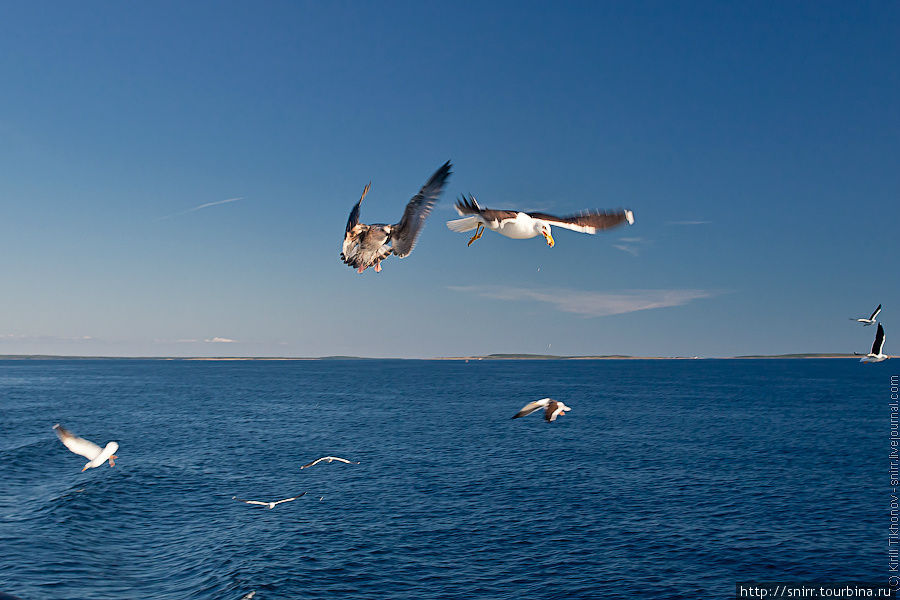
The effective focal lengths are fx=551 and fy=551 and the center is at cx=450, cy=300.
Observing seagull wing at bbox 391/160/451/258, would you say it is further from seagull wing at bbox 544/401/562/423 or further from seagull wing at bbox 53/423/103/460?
seagull wing at bbox 53/423/103/460

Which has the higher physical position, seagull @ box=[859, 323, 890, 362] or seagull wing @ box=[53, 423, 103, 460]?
seagull @ box=[859, 323, 890, 362]

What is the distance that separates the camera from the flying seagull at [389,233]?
15.5 ft

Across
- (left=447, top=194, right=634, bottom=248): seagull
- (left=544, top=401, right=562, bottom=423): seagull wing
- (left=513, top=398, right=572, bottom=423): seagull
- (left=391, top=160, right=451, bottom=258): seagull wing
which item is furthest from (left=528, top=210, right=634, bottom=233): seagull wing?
(left=544, top=401, right=562, bottom=423): seagull wing

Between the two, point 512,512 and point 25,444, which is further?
point 25,444

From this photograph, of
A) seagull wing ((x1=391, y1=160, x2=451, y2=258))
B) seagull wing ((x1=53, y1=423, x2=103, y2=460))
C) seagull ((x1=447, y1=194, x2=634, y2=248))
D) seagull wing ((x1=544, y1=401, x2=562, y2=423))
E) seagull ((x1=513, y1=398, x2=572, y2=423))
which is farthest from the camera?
seagull wing ((x1=53, y1=423, x2=103, y2=460))

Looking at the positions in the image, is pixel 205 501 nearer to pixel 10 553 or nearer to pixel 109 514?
pixel 109 514

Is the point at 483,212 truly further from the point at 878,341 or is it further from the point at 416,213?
the point at 878,341

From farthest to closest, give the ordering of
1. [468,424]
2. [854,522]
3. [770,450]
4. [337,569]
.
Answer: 1. [468,424]
2. [770,450]
3. [854,522]
4. [337,569]

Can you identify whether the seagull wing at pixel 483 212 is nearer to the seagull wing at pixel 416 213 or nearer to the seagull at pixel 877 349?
the seagull wing at pixel 416 213

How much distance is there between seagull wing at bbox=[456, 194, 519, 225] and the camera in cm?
541

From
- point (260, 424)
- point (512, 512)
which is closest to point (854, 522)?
point (512, 512)

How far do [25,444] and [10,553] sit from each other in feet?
152

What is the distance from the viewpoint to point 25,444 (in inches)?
2889

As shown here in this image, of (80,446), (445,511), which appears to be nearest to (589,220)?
(80,446)
